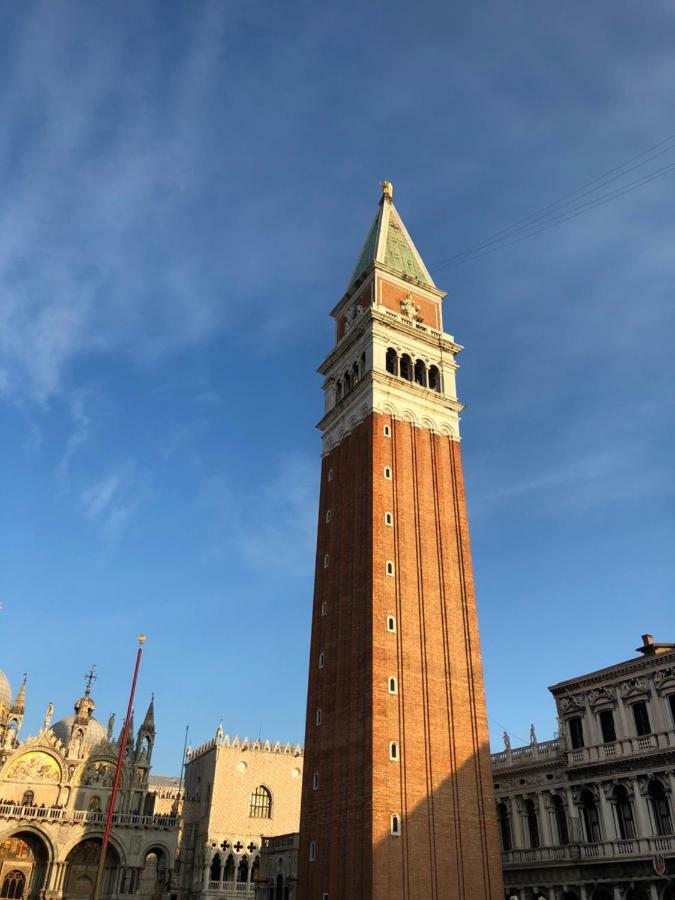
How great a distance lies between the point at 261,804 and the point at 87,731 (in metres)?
19.1

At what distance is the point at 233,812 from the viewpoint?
6850cm

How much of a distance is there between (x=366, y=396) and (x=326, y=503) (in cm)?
825

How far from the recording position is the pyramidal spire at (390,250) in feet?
203

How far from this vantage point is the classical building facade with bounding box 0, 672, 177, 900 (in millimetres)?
61344

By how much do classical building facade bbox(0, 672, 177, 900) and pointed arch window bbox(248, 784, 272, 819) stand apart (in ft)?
24.4

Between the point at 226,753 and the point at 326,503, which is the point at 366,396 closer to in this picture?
the point at 326,503

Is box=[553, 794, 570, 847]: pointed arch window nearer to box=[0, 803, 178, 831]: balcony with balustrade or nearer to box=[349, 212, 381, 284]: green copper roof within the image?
box=[0, 803, 178, 831]: balcony with balustrade

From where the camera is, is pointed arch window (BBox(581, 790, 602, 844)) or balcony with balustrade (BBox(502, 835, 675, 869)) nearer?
balcony with balustrade (BBox(502, 835, 675, 869))

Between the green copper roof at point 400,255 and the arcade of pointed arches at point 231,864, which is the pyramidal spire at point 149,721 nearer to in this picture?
Answer: the arcade of pointed arches at point 231,864

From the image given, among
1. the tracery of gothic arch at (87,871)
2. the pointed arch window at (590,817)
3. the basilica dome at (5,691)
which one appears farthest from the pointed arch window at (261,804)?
the pointed arch window at (590,817)

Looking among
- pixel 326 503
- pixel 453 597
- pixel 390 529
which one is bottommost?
pixel 453 597

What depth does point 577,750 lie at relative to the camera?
4597cm

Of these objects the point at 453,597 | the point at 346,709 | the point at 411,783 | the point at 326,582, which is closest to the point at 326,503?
the point at 326,582

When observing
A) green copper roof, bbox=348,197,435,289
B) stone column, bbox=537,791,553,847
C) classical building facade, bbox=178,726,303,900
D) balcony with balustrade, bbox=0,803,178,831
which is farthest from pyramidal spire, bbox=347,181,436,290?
balcony with balustrade, bbox=0,803,178,831
